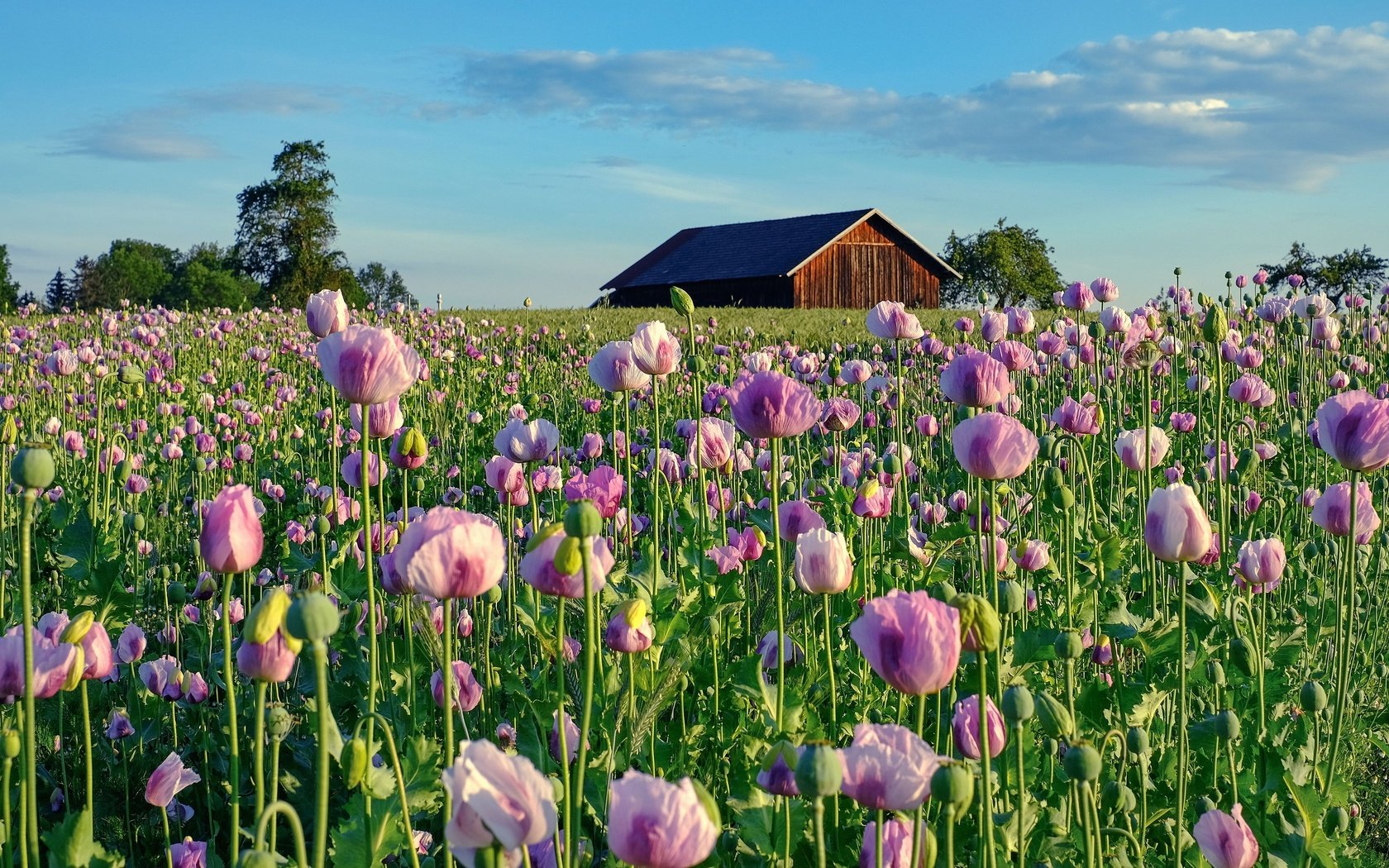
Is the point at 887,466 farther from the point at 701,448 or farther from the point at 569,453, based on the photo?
the point at 569,453

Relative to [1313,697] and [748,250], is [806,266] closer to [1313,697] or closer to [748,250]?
[748,250]

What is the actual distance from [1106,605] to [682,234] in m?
52.4

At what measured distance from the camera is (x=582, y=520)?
1411 mm

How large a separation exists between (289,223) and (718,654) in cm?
7095

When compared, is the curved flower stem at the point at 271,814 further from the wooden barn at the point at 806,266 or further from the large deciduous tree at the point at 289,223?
the large deciduous tree at the point at 289,223

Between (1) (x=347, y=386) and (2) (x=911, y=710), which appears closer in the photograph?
(1) (x=347, y=386)

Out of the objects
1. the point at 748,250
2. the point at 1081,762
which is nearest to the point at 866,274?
the point at 748,250

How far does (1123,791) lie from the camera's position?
6.69ft

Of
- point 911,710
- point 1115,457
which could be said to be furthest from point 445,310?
point 911,710

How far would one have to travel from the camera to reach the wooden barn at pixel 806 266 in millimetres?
45469

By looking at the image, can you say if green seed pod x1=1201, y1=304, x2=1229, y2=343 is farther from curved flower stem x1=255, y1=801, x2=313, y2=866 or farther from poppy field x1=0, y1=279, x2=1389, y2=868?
curved flower stem x1=255, y1=801, x2=313, y2=866

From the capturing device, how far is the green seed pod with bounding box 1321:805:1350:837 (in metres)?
2.17

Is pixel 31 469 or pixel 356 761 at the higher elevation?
pixel 31 469

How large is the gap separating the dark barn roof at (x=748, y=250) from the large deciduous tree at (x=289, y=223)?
23055 mm
